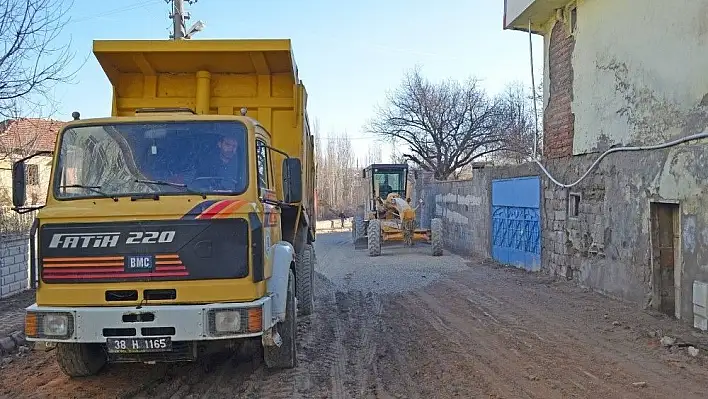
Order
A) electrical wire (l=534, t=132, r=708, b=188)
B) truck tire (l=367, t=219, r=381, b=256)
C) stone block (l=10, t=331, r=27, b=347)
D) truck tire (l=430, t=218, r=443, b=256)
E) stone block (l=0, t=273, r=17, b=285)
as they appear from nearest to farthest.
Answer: stone block (l=10, t=331, r=27, b=347)
electrical wire (l=534, t=132, r=708, b=188)
stone block (l=0, t=273, r=17, b=285)
truck tire (l=430, t=218, r=443, b=256)
truck tire (l=367, t=219, r=381, b=256)

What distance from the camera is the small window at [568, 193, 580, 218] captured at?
1290cm

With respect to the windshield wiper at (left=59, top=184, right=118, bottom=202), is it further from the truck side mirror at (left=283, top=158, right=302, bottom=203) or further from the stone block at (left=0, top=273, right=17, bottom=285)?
the stone block at (left=0, top=273, right=17, bottom=285)

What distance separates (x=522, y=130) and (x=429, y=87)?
6.19 metres

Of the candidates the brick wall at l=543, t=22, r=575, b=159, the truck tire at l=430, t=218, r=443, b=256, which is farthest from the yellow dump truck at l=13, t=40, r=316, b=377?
the truck tire at l=430, t=218, r=443, b=256

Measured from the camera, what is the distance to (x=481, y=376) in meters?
6.50

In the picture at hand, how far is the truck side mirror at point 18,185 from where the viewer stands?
6.21m

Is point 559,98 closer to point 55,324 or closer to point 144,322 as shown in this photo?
point 144,322

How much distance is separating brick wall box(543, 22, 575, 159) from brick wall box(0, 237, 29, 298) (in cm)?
1013

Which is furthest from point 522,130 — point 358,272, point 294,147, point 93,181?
point 93,181

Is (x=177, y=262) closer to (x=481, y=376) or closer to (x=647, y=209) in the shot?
(x=481, y=376)

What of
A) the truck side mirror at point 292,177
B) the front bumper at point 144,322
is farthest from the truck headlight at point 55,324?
the truck side mirror at point 292,177

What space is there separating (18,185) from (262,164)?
220 centimetres

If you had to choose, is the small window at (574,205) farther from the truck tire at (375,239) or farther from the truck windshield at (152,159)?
the truck windshield at (152,159)

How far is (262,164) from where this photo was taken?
654 cm
